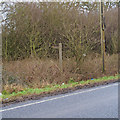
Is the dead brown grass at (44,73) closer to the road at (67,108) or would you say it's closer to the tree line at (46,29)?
the tree line at (46,29)

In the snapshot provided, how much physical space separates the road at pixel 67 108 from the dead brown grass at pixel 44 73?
3442mm

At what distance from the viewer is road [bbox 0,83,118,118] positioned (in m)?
5.24

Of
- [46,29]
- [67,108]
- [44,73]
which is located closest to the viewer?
[67,108]

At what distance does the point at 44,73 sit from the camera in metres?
12.6

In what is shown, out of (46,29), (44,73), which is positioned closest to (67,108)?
(44,73)

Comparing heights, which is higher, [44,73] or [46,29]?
[46,29]

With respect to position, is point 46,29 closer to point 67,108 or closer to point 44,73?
point 44,73

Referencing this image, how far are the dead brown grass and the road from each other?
344cm

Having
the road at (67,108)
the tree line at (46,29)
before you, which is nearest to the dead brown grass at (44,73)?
the tree line at (46,29)

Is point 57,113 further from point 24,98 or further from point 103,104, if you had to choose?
point 24,98

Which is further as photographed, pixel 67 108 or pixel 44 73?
pixel 44 73

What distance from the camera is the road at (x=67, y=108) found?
17.2ft

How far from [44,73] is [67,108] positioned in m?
6.88

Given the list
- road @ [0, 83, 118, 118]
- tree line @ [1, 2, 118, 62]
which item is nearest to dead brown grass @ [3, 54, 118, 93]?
tree line @ [1, 2, 118, 62]
